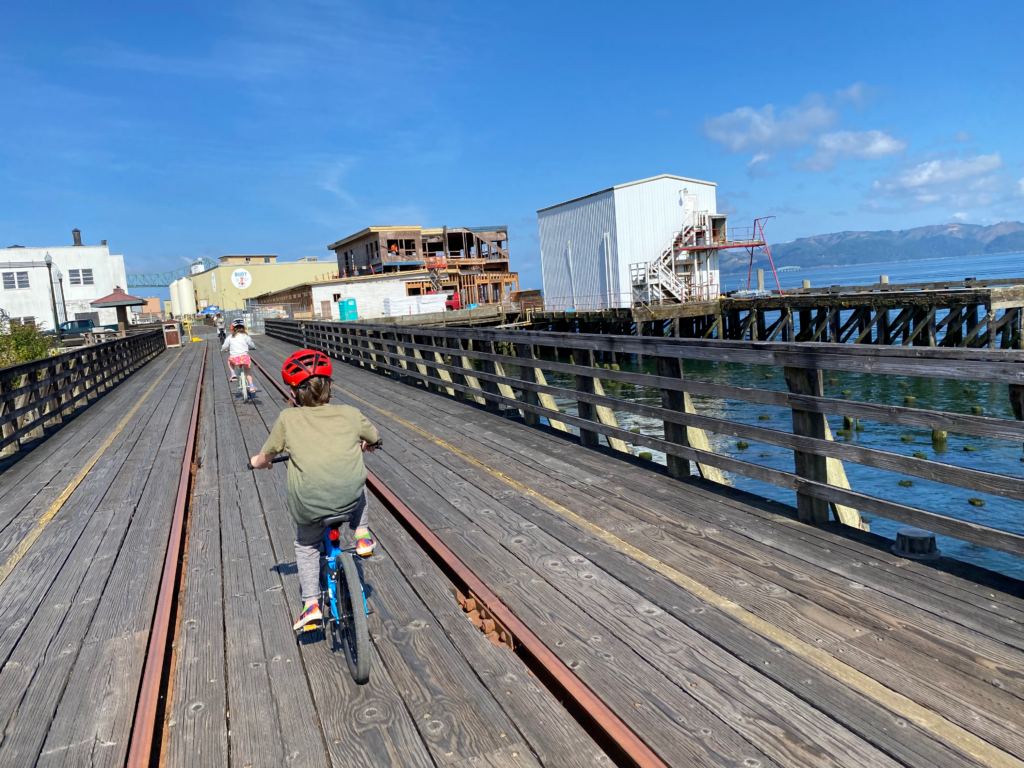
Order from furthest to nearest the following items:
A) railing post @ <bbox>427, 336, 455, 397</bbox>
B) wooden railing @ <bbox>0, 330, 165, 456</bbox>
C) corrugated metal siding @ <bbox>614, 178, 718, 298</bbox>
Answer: corrugated metal siding @ <bbox>614, 178, 718, 298</bbox> < railing post @ <bbox>427, 336, 455, 397</bbox> < wooden railing @ <bbox>0, 330, 165, 456</bbox>

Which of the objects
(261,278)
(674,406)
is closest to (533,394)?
(674,406)

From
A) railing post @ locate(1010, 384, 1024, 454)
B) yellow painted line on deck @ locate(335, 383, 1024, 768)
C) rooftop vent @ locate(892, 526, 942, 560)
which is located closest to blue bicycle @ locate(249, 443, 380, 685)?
yellow painted line on deck @ locate(335, 383, 1024, 768)

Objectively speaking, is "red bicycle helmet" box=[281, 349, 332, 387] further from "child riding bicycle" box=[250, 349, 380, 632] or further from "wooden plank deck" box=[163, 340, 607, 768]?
"wooden plank deck" box=[163, 340, 607, 768]

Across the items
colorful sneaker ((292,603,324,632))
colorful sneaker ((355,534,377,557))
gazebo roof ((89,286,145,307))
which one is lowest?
colorful sneaker ((292,603,324,632))

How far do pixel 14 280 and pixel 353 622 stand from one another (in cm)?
6202

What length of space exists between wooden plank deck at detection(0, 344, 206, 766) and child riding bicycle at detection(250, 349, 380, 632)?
3.30ft

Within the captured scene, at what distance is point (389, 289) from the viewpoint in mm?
56281

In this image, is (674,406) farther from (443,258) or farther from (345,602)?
(443,258)

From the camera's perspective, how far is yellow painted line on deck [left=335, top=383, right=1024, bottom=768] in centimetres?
273

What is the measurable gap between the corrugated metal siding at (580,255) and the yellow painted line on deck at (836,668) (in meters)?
35.4

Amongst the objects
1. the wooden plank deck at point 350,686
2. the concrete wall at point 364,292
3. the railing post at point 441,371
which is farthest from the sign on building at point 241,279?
the wooden plank deck at point 350,686

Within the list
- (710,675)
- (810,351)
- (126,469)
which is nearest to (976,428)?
(810,351)

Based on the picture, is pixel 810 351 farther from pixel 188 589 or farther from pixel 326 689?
pixel 188 589

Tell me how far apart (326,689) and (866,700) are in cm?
243
